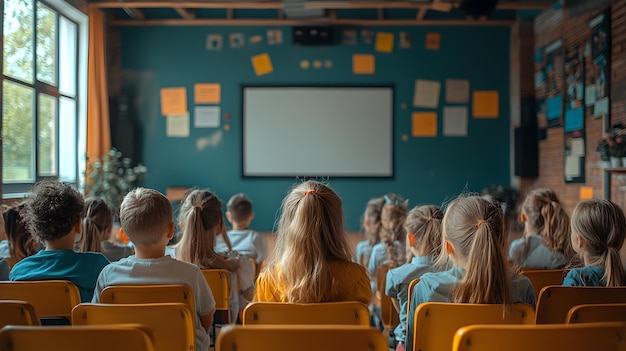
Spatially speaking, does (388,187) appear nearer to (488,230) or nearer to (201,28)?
(201,28)

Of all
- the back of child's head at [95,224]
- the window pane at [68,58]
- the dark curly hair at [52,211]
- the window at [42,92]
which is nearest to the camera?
the dark curly hair at [52,211]

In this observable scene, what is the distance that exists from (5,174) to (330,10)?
3.88m

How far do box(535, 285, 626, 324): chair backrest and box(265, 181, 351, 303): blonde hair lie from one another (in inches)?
25.7

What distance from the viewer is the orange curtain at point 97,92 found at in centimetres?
695

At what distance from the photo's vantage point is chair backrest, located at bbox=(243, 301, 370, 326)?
1779mm

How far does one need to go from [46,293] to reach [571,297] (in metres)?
1.72

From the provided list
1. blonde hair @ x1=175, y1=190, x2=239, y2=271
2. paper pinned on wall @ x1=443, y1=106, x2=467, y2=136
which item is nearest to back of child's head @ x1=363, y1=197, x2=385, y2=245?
blonde hair @ x1=175, y1=190, x2=239, y2=271

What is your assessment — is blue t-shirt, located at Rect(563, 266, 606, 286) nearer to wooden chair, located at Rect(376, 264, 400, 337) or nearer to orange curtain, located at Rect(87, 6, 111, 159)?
wooden chair, located at Rect(376, 264, 400, 337)

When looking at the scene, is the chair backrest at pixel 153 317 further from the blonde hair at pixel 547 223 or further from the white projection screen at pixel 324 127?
the white projection screen at pixel 324 127

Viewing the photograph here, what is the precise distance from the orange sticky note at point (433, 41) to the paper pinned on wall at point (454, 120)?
2.44 ft

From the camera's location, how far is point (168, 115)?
7.58 m

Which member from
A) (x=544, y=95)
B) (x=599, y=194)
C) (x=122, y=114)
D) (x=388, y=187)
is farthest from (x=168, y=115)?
(x=599, y=194)

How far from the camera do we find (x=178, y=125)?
7.58 metres

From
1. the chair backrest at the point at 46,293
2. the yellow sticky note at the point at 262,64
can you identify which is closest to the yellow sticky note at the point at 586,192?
the yellow sticky note at the point at 262,64
